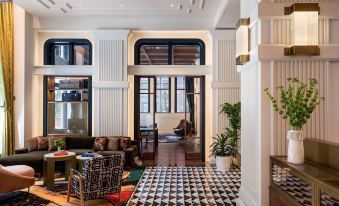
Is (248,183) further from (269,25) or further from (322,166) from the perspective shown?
(269,25)

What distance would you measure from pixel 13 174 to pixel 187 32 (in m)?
5.97

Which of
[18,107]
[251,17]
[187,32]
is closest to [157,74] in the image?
[187,32]

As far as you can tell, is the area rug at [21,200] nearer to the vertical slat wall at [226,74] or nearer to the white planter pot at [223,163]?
the white planter pot at [223,163]

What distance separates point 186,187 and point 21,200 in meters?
3.09

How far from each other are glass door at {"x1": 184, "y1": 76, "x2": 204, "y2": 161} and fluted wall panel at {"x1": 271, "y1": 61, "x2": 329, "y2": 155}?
4908mm

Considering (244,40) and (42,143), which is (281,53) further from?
(42,143)

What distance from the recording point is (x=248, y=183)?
13.2ft

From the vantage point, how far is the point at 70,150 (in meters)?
7.29

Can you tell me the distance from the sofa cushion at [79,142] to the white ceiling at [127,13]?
3.34 meters

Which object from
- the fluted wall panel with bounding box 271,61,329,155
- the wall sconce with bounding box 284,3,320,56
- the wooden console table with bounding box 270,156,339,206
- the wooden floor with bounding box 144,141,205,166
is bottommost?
the wooden floor with bounding box 144,141,205,166

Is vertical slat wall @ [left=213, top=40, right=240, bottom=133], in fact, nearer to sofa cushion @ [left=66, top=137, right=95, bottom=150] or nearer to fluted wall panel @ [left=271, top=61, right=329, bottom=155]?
sofa cushion @ [left=66, top=137, right=95, bottom=150]

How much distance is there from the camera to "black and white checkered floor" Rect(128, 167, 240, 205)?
15.8 feet

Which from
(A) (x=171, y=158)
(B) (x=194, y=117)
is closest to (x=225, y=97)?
(B) (x=194, y=117)


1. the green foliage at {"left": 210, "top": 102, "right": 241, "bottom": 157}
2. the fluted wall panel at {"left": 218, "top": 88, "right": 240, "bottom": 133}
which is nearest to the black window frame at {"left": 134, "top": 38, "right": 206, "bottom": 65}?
the fluted wall panel at {"left": 218, "top": 88, "right": 240, "bottom": 133}
